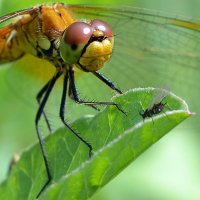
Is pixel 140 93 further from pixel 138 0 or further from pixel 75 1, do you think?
pixel 138 0

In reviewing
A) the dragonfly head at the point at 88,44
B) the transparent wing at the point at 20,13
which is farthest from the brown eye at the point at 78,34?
the transparent wing at the point at 20,13

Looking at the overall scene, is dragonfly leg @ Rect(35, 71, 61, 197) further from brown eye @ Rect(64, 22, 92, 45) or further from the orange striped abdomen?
brown eye @ Rect(64, 22, 92, 45)

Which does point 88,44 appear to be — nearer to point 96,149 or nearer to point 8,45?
point 96,149

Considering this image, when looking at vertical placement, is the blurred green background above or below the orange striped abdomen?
below

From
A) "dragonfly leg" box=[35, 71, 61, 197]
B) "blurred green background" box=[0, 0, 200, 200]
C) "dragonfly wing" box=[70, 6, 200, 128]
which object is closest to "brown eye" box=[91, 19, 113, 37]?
"dragonfly wing" box=[70, 6, 200, 128]

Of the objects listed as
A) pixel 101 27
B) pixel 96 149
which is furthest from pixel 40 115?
pixel 96 149

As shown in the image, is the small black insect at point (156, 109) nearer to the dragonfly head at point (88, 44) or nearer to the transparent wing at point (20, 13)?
the dragonfly head at point (88, 44)
